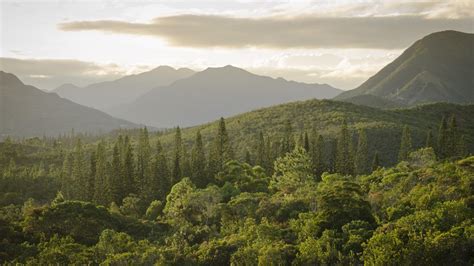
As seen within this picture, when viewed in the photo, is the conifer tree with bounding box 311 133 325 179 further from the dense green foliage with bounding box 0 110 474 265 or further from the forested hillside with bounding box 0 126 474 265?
the dense green foliage with bounding box 0 110 474 265

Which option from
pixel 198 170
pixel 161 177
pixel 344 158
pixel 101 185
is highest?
pixel 344 158

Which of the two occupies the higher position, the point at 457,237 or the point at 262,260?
the point at 457,237

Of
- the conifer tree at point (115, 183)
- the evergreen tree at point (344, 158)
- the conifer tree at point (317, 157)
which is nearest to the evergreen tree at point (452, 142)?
the evergreen tree at point (344, 158)

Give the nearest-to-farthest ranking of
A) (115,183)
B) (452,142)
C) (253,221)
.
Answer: (253,221), (115,183), (452,142)

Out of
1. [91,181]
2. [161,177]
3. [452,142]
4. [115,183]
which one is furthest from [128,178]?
[452,142]

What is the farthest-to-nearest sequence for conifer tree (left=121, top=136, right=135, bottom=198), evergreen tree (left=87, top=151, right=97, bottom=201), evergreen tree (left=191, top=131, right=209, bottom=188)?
1. evergreen tree (left=87, top=151, right=97, bottom=201)
2. conifer tree (left=121, top=136, right=135, bottom=198)
3. evergreen tree (left=191, top=131, right=209, bottom=188)

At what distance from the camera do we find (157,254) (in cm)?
4547

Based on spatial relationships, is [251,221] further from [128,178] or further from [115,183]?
[128,178]

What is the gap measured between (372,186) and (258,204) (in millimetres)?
18457

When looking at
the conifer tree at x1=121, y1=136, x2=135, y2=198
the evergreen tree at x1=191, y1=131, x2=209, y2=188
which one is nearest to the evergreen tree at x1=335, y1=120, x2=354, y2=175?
the evergreen tree at x1=191, y1=131, x2=209, y2=188

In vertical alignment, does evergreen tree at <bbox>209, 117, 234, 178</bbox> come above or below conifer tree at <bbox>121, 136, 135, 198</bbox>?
above

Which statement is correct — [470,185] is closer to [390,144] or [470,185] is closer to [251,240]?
[251,240]

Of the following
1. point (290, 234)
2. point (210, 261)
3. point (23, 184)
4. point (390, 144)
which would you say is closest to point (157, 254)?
point (210, 261)

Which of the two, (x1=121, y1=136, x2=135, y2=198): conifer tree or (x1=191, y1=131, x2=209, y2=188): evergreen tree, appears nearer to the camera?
(x1=191, y1=131, x2=209, y2=188): evergreen tree
